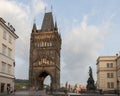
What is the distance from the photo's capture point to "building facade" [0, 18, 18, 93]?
49906 millimetres

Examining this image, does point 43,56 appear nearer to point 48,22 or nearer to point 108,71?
point 48,22

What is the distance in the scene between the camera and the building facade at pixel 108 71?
3862 inches

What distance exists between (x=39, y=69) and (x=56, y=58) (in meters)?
8.40

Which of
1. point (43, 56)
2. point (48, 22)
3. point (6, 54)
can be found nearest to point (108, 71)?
point (43, 56)

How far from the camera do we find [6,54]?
5294 centimetres

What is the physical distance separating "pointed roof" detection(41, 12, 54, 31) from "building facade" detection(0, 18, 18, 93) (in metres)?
66.0

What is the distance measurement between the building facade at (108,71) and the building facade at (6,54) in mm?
47889

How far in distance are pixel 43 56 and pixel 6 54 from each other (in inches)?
2495

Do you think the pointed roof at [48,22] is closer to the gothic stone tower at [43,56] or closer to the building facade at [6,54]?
the gothic stone tower at [43,56]

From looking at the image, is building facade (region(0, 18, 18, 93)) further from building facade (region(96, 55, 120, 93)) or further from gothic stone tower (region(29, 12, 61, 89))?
gothic stone tower (region(29, 12, 61, 89))

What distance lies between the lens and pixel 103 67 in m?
100

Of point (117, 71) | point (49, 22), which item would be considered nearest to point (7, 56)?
point (117, 71)

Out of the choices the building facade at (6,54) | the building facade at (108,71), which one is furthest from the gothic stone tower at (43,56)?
the building facade at (6,54)

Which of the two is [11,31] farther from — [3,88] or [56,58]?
[56,58]
